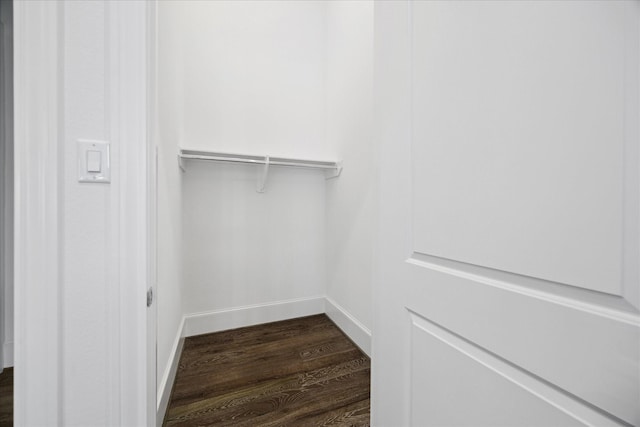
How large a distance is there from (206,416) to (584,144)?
1727 millimetres

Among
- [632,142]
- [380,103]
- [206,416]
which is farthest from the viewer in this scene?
[206,416]

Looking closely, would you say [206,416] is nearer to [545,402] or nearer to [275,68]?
[545,402]

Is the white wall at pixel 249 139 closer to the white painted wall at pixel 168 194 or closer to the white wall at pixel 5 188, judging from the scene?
the white painted wall at pixel 168 194

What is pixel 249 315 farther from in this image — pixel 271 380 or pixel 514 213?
pixel 514 213

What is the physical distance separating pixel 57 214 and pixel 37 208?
1.5 inches

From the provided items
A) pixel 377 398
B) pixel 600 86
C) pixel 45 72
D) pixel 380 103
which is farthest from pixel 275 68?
pixel 377 398

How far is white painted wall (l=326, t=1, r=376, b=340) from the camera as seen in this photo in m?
1.79

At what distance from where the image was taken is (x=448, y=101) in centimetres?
67

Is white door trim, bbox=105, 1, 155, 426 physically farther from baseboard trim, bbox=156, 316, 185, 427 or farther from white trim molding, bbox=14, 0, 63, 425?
baseboard trim, bbox=156, 316, 185, 427

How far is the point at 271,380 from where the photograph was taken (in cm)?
153

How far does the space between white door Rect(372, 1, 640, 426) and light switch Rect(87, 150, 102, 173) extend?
84cm

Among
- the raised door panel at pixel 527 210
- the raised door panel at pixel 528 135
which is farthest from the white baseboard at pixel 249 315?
the raised door panel at pixel 528 135

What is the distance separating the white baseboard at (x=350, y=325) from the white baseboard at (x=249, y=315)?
150 mm

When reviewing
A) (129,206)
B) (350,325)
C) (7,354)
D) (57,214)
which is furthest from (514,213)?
(7,354)
